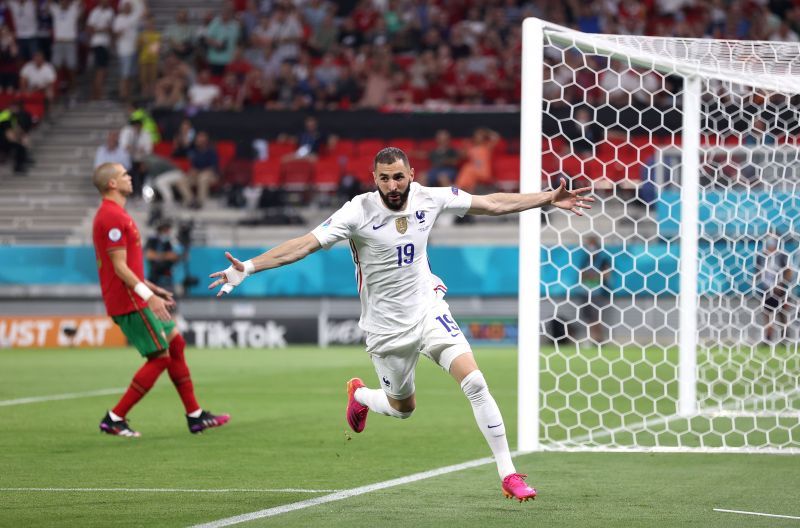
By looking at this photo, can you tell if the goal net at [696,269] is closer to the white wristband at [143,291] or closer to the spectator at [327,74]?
the white wristband at [143,291]

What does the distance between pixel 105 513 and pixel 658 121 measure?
1701 cm

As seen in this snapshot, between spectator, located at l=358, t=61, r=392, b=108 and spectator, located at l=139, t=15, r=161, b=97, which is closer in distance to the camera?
spectator, located at l=358, t=61, r=392, b=108

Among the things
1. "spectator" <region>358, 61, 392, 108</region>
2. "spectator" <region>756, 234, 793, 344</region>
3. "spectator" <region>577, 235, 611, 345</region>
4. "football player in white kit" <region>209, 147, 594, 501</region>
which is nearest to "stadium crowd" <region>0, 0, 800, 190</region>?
"spectator" <region>358, 61, 392, 108</region>

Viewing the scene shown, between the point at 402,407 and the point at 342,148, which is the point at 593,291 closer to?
the point at 342,148

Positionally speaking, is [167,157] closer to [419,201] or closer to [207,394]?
[207,394]

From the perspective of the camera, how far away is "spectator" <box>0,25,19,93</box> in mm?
29453

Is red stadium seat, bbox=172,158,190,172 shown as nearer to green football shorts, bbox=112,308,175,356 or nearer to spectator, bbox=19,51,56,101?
spectator, bbox=19,51,56,101

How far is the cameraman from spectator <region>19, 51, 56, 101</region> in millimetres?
7959

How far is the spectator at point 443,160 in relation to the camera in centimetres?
2444

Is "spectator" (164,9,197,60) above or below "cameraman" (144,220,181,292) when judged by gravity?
above

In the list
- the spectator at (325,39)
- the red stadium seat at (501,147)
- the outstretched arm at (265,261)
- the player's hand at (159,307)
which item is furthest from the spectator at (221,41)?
the outstretched arm at (265,261)

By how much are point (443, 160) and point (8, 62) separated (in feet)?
37.2

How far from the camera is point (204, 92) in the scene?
1098 inches

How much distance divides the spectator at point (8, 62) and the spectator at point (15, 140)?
1.40 m
